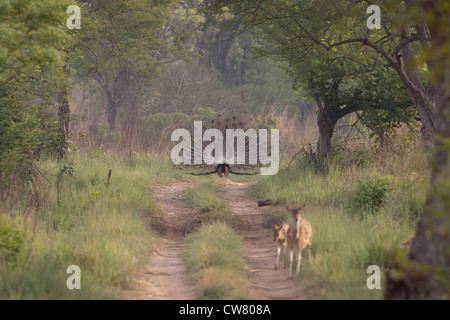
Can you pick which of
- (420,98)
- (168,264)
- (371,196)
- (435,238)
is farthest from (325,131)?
(435,238)

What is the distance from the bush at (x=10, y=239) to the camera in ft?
22.0

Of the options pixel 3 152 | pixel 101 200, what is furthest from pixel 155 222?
pixel 3 152

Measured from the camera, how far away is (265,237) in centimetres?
987

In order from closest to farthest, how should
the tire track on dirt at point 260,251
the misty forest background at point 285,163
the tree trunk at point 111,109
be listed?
the misty forest background at point 285,163, the tire track on dirt at point 260,251, the tree trunk at point 111,109

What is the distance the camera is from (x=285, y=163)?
1692 centimetres

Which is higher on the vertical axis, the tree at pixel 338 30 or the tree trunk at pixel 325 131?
the tree at pixel 338 30

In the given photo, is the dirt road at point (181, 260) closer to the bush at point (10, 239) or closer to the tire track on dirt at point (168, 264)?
the tire track on dirt at point (168, 264)

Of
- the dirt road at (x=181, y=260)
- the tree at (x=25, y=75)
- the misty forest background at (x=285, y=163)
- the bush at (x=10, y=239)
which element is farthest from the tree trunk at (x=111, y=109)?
the bush at (x=10, y=239)

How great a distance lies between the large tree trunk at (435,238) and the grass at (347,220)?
897 mm

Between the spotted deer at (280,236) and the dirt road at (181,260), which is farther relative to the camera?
the spotted deer at (280,236)

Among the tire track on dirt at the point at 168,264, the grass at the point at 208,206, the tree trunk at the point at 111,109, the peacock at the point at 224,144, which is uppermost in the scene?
the tree trunk at the point at 111,109

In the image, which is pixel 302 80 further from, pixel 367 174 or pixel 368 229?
pixel 368 229

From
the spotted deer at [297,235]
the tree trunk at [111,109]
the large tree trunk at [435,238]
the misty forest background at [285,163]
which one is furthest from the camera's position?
the tree trunk at [111,109]

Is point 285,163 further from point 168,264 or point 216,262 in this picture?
point 216,262
